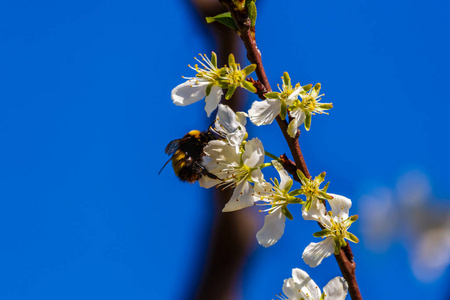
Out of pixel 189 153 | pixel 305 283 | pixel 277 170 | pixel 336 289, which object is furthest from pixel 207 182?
pixel 336 289

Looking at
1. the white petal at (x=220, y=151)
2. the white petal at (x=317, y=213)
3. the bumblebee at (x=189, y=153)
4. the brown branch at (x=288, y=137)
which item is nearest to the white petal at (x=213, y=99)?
the white petal at (x=220, y=151)

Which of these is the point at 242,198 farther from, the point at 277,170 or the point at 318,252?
the point at 318,252

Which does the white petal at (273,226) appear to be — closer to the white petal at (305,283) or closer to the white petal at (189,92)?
the white petal at (305,283)

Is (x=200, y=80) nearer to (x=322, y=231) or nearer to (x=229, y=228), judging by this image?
(x=322, y=231)

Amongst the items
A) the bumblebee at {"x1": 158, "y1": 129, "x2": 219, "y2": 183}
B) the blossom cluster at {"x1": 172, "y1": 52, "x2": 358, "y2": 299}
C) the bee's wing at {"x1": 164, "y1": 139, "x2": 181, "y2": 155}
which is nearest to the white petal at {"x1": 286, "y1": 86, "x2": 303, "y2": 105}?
the blossom cluster at {"x1": 172, "y1": 52, "x2": 358, "y2": 299}

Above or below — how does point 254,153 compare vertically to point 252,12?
below

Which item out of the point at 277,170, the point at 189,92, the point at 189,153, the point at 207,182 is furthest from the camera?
the point at 189,153
